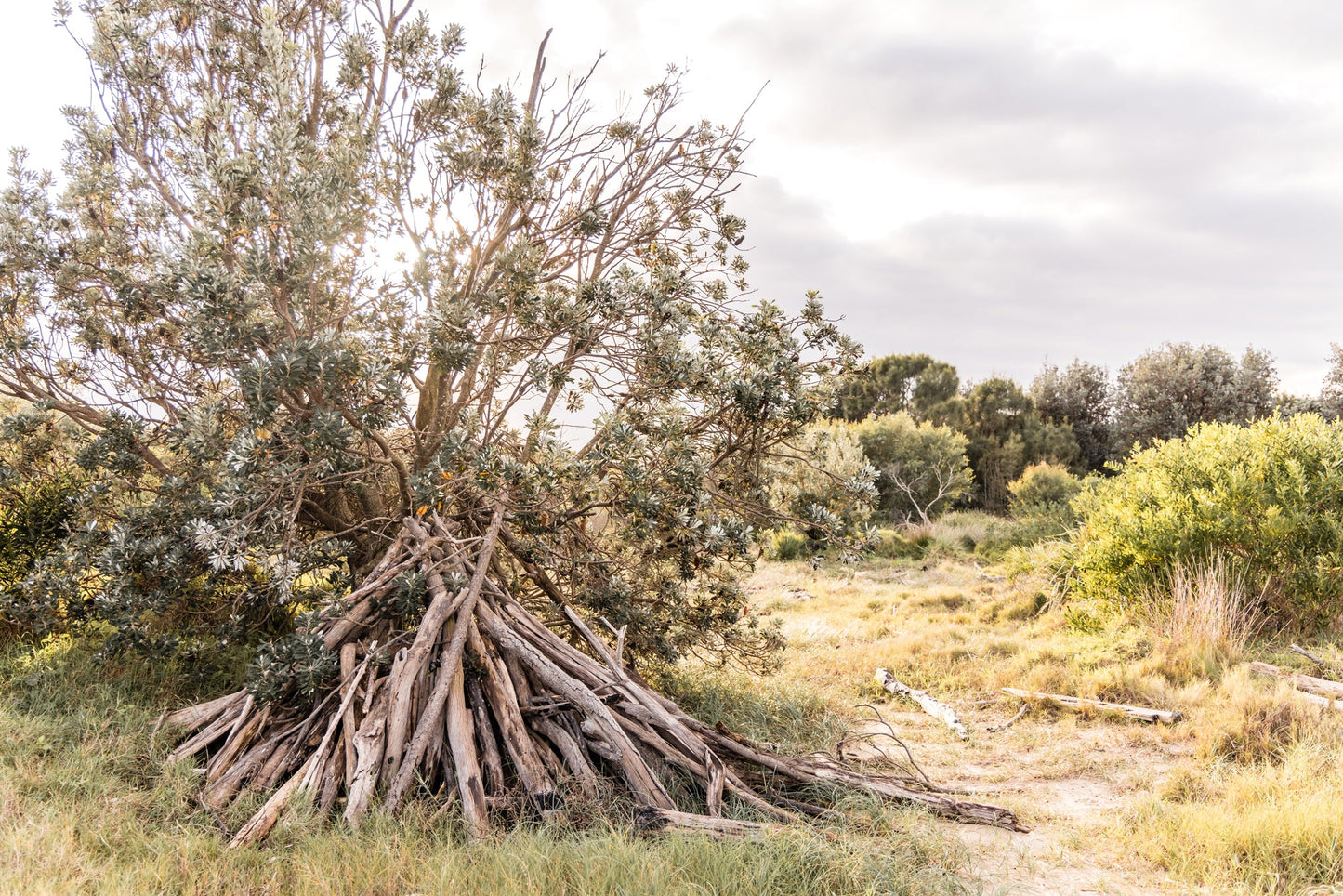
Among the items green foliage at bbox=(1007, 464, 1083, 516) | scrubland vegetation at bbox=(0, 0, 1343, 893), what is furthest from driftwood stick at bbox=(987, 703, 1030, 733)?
green foliage at bbox=(1007, 464, 1083, 516)

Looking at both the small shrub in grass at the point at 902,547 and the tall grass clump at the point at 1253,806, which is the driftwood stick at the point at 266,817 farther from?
the small shrub in grass at the point at 902,547

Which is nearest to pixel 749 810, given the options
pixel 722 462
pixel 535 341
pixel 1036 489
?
pixel 722 462

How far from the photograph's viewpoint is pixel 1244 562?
7.65 meters

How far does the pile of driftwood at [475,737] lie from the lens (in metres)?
3.48

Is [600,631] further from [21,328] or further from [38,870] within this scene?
[21,328]

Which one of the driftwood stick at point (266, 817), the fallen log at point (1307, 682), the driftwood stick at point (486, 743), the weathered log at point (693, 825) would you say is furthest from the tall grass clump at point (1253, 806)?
the driftwood stick at point (266, 817)

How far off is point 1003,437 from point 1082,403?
4121 mm

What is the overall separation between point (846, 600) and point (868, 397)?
2060 cm

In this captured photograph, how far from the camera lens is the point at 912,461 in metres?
21.8

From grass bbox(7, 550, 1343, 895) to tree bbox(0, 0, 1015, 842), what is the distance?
0.30m

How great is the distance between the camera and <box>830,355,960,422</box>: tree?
99.4 feet

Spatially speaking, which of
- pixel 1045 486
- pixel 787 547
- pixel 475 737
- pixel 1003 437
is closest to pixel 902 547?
pixel 787 547

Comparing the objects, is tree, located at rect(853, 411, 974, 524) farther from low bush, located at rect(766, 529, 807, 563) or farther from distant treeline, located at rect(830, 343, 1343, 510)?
low bush, located at rect(766, 529, 807, 563)

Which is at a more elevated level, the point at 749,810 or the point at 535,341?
the point at 535,341
